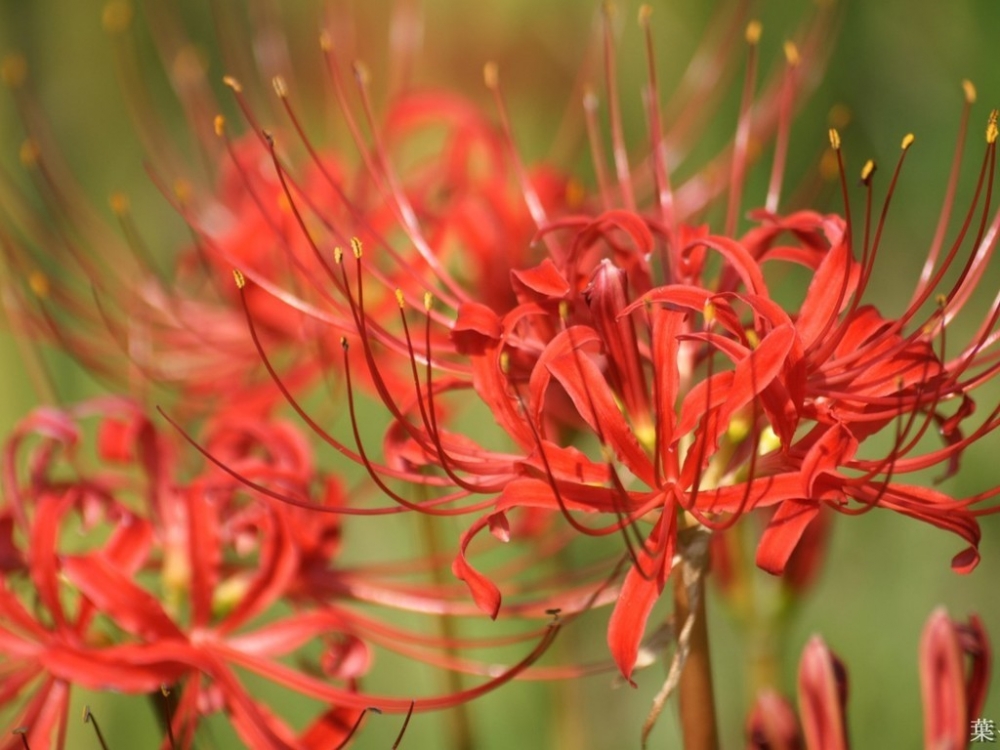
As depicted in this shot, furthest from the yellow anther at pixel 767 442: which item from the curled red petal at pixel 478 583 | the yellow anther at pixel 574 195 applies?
the yellow anther at pixel 574 195

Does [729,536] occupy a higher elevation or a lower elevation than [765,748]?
higher

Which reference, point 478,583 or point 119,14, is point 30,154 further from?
point 119,14

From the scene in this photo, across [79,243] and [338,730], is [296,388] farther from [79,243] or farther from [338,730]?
[79,243]

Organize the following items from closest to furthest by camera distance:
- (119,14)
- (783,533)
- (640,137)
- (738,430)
Result: (783,533), (738,430), (119,14), (640,137)

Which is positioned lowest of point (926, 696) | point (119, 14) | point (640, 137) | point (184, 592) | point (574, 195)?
point (926, 696)

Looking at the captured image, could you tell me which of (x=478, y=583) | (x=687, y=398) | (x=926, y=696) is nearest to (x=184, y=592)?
(x=478, y=583)

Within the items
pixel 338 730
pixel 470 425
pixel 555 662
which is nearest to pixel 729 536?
pixel 555 662
